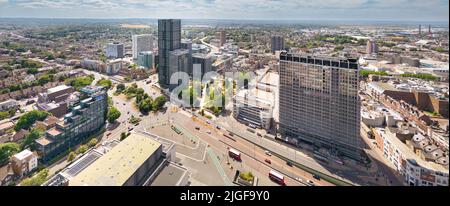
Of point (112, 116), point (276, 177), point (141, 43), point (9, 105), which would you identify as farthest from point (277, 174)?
point (141, 43)

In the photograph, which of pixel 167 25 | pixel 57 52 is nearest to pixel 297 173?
pixel 167 25

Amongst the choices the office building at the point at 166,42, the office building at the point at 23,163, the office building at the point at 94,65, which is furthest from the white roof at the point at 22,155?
the office building at the point at 94,65

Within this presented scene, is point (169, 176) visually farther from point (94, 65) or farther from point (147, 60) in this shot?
point (94, 65)

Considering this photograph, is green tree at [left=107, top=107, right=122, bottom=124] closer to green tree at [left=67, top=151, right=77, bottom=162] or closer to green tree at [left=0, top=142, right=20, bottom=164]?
green tree at [left=67, top=151, right=77, bottom=162]

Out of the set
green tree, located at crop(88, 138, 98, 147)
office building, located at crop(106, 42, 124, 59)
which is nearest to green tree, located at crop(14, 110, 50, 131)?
green tree, located at crop(88, 138, 98, 147)
